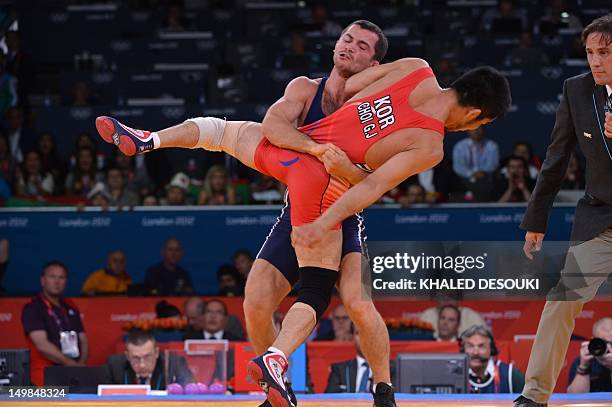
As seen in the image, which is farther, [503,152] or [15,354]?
[503,152]

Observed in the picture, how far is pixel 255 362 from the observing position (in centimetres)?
430

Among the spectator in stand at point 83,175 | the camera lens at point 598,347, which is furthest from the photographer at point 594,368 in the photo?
the spectator in stand at point 83,175

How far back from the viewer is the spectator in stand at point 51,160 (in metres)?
11.0

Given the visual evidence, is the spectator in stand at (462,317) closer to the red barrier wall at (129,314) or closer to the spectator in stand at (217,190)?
the red barrier wall at (129,314)

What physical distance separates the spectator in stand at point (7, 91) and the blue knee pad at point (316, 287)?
7.99 metres

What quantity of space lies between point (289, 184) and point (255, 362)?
0.90 m

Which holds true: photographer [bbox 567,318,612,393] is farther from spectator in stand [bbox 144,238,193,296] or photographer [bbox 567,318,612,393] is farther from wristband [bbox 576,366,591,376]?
spectator in stand [bbox 144,238,193,296]

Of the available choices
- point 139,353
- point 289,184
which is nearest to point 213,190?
point 139,353

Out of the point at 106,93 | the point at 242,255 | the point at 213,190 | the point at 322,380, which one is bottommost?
the point at 322,380

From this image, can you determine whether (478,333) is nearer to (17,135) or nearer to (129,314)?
(129,314)

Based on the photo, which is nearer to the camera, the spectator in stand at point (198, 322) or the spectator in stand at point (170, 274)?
the spectator in stand at point (198, 322)

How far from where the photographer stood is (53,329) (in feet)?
27.5

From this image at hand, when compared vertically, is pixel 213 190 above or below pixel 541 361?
above

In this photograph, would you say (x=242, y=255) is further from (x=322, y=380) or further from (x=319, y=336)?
(x=322, y=380)
